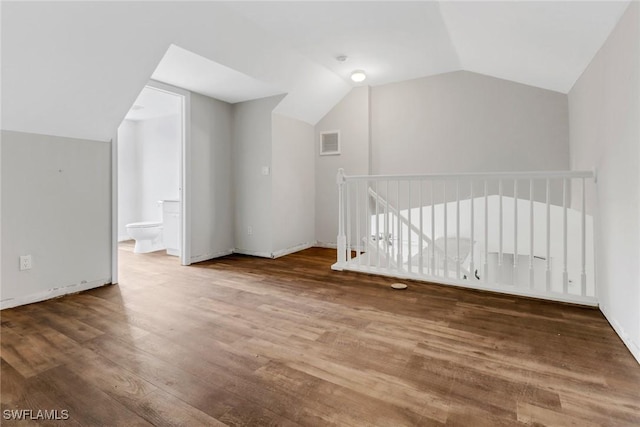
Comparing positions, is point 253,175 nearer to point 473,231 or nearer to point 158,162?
point 158,162

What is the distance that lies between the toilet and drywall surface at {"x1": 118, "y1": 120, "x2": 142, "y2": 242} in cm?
120

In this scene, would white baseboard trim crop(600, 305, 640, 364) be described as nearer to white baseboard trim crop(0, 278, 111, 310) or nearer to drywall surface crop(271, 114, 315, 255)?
drywall surface crop(271, 114, 315, 255)

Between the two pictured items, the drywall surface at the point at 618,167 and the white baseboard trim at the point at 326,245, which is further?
the white baseboard trim at the point at 326,245

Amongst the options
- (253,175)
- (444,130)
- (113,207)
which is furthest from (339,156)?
(113,207)

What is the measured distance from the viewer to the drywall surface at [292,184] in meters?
4.25

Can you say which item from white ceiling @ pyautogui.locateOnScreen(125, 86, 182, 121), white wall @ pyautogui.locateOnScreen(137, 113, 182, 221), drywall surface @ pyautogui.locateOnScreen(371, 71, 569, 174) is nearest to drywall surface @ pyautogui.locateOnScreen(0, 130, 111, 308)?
white ceiling @ pyautogui.locateOnScreen(125, 86, 182, 121)

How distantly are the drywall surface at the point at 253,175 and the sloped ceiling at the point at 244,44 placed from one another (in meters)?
0.55

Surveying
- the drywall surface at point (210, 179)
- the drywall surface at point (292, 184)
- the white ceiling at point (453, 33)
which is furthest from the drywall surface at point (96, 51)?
the drywall surface at point (292, 184)

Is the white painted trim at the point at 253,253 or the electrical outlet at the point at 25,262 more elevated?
the electrical outlet at the point at 25,262

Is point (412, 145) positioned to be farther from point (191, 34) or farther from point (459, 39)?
point (191, 34)

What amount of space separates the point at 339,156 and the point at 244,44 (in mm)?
2122

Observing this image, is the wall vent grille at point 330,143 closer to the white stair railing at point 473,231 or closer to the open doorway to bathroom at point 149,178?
the white stair railing at point 473,231

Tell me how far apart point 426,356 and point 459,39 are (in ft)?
8.99

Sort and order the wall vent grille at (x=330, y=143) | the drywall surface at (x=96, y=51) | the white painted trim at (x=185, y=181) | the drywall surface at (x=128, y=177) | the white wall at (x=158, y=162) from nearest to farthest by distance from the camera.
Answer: the drywall surface at (x=96, y=51) → the white painted trim at (x=185, y=181) → the wall vent grille at (x=330, y=143) → the white wall at (x=158, y=162) → the drywall surface at (x=128, y=177)
